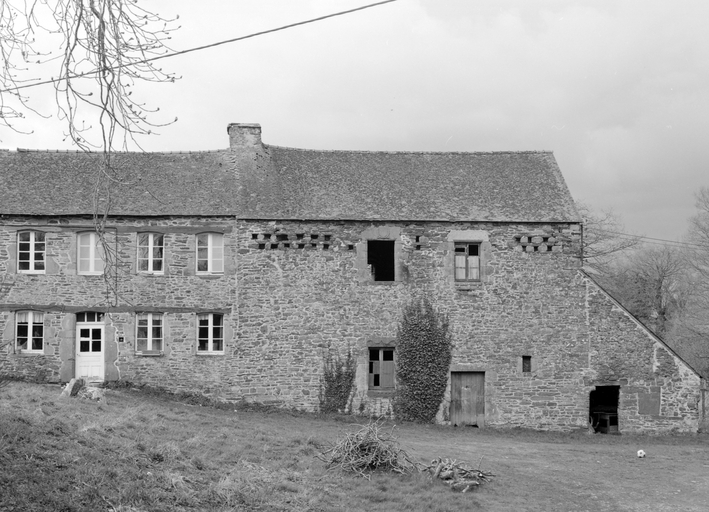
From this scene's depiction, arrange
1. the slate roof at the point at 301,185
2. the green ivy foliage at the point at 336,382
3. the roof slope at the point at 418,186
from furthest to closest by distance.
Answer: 1. the roof slope at the point at 418,186
2. the slate roof at the point at 301,185
3. the green ivy foliage at the point at 336,382

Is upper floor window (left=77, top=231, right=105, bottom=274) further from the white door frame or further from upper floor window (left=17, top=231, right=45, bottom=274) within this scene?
the white door frame

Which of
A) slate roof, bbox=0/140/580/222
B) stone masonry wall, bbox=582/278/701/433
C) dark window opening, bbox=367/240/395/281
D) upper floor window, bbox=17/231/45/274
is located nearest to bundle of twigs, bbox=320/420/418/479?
slate roof, bbox=0/140/580/222

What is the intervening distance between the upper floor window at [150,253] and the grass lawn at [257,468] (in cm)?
408

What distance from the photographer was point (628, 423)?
22094 mm

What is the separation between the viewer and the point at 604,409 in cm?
2264

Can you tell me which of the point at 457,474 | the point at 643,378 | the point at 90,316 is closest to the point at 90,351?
the point at 90,316

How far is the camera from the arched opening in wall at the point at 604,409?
22.3 meters

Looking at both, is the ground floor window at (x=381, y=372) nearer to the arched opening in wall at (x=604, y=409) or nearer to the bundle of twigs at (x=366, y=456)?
the arched opening in wall at (x=604, y=409)

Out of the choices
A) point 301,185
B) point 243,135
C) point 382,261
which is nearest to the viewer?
point 301,185

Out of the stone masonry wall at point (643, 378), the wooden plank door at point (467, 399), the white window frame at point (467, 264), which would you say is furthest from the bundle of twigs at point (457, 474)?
the stone masonry wall at point (643, 378)

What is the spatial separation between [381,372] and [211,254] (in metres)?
6.51

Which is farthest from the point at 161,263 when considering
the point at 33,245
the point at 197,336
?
the point at 33,245

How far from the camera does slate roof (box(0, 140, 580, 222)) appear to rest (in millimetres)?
22375

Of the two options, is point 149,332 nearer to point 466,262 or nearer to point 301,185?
point 301,185
